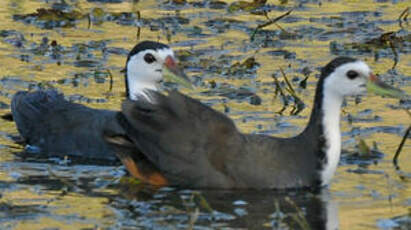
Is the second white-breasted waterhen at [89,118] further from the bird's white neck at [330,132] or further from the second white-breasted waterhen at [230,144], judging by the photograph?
the bird's white neck at [330,132]

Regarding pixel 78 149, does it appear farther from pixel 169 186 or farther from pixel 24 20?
pixel 24 20

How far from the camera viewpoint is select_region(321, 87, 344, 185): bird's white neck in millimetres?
12289

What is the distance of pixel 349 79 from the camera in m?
12.5

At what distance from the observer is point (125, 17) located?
19469 mm

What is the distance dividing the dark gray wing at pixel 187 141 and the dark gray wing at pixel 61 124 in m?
1.10

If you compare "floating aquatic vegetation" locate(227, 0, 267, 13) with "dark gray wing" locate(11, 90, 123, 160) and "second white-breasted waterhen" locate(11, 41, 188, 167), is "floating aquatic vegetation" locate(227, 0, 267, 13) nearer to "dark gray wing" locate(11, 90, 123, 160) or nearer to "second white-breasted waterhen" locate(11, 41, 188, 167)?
"dark gray wing" locate(11, 90, 123, 160)

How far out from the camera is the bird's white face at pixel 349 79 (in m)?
12.4

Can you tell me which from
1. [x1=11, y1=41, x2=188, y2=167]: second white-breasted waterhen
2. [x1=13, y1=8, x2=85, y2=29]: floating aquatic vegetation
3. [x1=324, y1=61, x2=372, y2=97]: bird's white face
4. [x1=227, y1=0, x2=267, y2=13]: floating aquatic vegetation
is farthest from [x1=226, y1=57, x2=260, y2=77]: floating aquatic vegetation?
[x1=324, y1=61, x2=372, y2=97]: bird's white face

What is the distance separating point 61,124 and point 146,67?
1.08 metres

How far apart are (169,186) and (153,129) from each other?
1.83ft

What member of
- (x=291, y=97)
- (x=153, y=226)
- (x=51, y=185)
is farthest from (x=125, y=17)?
(x=153, y=226)

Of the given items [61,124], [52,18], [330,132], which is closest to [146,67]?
[61,124]

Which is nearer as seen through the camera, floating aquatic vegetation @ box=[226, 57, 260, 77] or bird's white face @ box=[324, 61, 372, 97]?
bird's white face @ box=[324, 61, 372, 97]

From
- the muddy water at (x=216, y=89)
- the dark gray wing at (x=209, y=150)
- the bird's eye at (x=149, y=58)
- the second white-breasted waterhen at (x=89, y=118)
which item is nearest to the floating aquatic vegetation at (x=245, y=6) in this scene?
the muddy water at (x=216, y=89)
